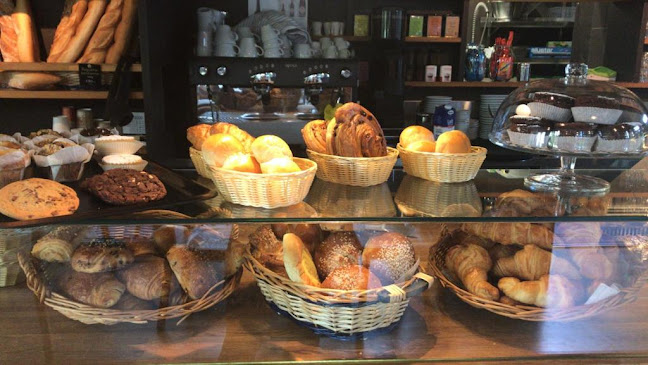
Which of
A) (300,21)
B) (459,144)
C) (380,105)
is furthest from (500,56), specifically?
(459,144)

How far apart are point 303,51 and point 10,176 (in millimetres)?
2207

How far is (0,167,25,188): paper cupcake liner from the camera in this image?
1179 millimetres

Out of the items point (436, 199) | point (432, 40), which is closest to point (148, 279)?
point (436, 199)

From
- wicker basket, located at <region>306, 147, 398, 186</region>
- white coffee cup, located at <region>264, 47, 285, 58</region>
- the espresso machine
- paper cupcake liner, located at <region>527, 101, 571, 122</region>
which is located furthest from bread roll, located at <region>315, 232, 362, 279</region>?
white coffee cup, located at <region>264, 47, 285, 58</region>

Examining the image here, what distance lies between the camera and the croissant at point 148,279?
1140 millimetres

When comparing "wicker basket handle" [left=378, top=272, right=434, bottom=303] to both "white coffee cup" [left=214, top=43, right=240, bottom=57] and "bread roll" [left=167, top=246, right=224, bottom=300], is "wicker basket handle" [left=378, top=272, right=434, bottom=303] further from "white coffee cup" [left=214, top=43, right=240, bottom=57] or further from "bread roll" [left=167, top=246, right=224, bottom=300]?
"white coffee cup" [left=214, top=43, right=240, bottom=57]

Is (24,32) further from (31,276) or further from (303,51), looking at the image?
(31,276)

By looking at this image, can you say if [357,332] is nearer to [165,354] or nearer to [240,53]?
[165,354]

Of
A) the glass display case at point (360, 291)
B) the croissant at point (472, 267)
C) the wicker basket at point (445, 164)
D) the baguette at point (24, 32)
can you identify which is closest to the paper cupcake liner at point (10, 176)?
the glass display case at point (360, 291)

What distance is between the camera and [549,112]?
141 cm

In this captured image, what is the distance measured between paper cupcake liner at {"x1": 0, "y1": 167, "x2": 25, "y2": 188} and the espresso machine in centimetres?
187

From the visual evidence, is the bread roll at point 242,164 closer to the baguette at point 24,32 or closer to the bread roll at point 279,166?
the bread roll at point 279,166

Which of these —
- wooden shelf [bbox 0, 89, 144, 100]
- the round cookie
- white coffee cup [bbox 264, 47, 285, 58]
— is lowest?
the round cookie

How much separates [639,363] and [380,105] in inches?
107
